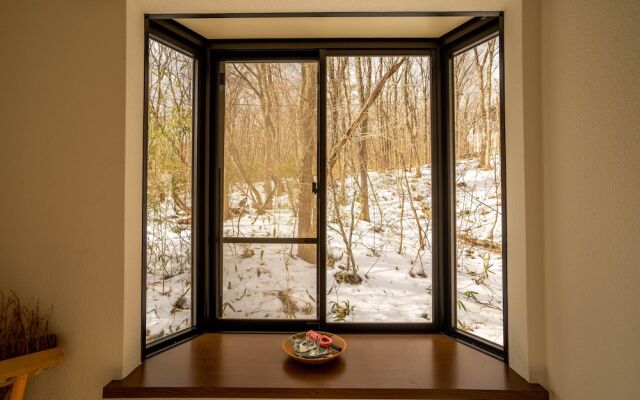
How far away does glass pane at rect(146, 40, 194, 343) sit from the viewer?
1556mm

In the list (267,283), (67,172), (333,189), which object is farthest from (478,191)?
(67,172)

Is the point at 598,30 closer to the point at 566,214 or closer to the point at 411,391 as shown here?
the point at 566,214

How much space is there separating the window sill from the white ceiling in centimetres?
165

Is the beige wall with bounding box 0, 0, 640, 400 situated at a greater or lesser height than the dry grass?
greater

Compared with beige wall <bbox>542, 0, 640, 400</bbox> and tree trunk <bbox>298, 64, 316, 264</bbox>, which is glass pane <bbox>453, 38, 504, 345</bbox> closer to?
beige wall <bbox>542, 0, 640, 400</bbox>

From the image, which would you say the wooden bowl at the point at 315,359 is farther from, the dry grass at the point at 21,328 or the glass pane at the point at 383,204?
the dry grass at the point at 21,328

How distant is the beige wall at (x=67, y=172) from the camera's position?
134 cm

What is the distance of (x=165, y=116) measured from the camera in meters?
1.61

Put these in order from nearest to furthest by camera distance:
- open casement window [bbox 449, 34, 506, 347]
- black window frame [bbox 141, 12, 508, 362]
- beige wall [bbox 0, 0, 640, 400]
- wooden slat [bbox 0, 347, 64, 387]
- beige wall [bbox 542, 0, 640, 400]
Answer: beige wall [bbox 542, 0, 640, 400] → wooden slat [bbox 0, 347, 64, 387] → beige wall [bbox 0, 0, 640, 400] → open casement window [bbox 449, 34, 506, 347] → black window frame [bbox 141, 12, 508, 362]

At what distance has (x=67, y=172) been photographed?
134 centimetres

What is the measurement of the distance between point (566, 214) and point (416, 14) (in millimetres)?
1078

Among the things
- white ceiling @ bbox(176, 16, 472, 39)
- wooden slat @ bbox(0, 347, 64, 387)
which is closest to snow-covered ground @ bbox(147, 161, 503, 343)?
wooden slat @ bbox(0, 347, 64, 387)

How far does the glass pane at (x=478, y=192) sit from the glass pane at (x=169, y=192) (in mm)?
1461

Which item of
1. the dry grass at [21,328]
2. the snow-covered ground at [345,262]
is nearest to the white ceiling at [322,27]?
the snow-covered ground at [345,262]
